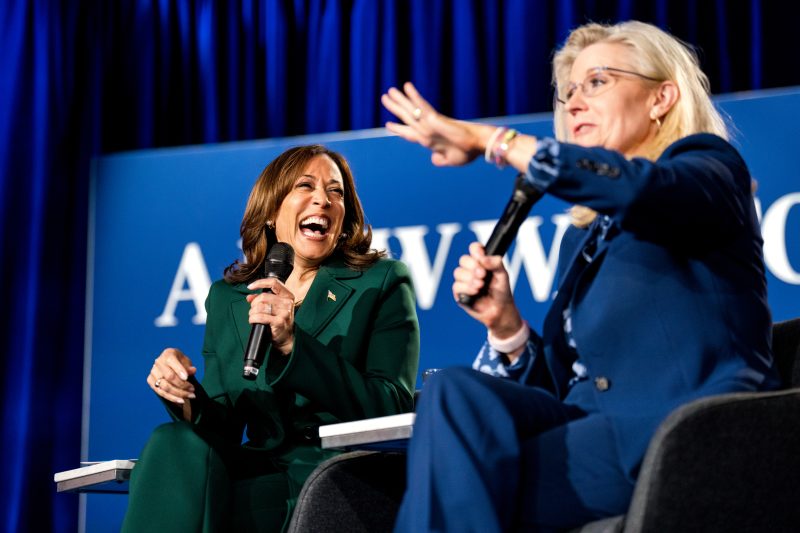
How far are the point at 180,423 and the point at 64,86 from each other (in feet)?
7.97

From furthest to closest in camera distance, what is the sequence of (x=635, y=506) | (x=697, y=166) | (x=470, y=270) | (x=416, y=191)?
(x=416, y=191), (x=470, y=270), (x=697, y=166), (x=635, y=506)

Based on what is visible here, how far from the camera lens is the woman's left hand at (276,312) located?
2004 mm

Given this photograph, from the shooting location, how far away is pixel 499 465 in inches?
54.3

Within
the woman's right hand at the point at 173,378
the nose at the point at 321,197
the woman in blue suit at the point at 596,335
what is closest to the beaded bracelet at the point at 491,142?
the woman in blue suit at the point at 596,335

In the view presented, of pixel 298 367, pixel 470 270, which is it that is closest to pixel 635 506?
pixel 470 270

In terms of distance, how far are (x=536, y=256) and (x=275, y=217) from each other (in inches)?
36.1

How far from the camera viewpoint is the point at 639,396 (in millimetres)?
1472

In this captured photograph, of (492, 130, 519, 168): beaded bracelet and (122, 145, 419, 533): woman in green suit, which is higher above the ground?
(492, 130, 519, 168): beaded bracelet

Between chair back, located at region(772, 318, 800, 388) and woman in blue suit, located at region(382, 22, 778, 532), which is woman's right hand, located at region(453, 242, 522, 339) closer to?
woman in blue suit, located at region(382, 22, 778, 532)

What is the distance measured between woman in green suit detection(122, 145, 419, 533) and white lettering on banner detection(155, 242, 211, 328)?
0.83 meters

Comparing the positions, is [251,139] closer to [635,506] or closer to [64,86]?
[64,86]

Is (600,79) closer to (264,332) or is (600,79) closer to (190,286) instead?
(264,332)

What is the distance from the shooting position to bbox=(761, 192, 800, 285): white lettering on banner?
9.52ft

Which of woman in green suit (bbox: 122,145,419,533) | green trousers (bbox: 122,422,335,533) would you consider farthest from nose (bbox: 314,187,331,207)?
green trousers (bbox: 122,422,335,533)
